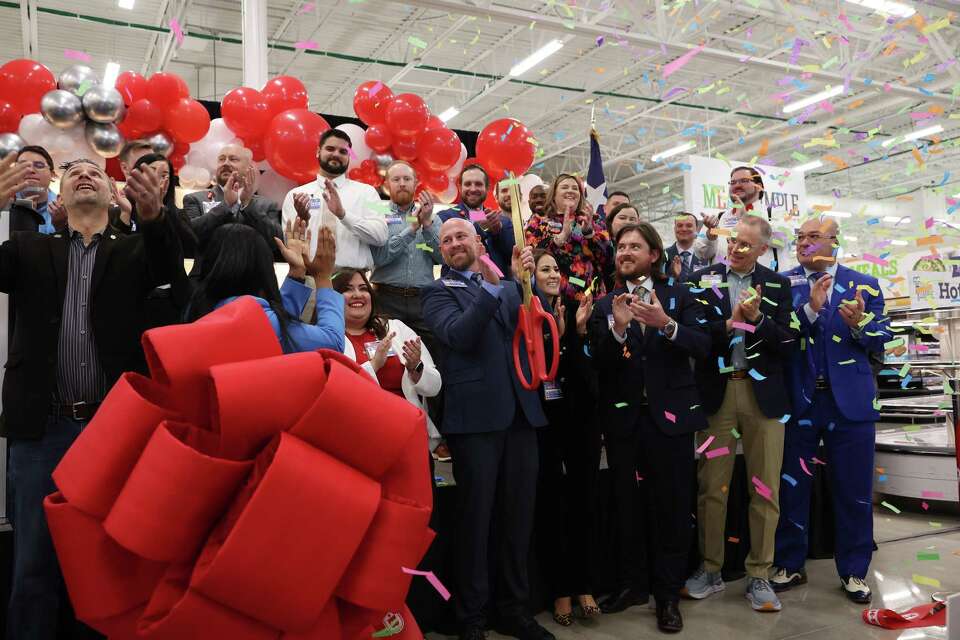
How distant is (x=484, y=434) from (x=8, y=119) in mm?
4591

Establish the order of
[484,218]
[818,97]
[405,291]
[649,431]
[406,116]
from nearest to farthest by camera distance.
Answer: [649,431], [405,291], [484,218], [406,116], [818,97]

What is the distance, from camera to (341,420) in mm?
992

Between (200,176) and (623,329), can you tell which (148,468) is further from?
(200,176)

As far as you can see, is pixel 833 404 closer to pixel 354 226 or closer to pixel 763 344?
pixel 763 344

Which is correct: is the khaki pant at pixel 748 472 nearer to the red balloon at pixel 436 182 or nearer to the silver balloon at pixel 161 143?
the red balloon at pixel 436 182

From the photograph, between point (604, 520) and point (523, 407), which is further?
point (604, 520)

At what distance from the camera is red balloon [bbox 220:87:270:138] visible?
19.4 feet

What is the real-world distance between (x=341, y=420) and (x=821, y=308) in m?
3.45

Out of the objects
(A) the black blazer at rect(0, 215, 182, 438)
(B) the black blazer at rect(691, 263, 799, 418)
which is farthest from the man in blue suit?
(A) the black blazer at rect(0, 215, 182, 438)

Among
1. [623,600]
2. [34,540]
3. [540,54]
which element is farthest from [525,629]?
[540,54]

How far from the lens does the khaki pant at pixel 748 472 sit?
3648mm

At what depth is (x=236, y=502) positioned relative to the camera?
99 centimetres

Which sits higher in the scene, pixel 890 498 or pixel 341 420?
pixel 341 420

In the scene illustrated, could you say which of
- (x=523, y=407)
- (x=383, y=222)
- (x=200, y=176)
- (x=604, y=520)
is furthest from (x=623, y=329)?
(x=200, y=176)
